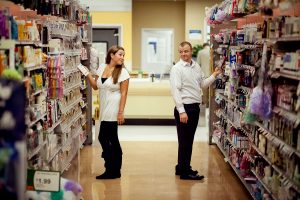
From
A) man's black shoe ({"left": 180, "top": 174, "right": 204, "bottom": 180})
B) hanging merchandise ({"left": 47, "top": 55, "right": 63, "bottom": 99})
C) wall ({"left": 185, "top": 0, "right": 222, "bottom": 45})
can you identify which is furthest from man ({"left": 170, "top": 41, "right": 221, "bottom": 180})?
wall ({"left": 185, "top": 0, "right": 222, "bottom": 45})

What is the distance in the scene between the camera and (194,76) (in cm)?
629

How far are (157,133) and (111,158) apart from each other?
11.5ft

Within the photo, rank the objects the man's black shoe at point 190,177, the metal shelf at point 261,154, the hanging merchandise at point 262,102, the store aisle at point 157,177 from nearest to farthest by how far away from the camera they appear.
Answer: the hanging merchandise at point 262,102 → the metal shelf at point 261,154 → the store aisle at point 157,177 → the man's black shoe at point 190,177

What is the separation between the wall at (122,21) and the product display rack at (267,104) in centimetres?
819

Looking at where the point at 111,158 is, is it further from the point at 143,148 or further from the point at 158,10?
the point at 158,10

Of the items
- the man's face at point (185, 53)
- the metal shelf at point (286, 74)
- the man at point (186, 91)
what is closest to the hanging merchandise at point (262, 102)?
the metal shelf at point (286, 74)

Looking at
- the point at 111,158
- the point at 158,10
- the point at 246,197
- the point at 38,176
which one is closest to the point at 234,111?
the point at 246,197

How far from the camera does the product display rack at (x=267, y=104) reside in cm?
392

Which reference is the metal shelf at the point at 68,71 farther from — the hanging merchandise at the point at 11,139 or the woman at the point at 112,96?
the hanging merchandise at the point at 11,139

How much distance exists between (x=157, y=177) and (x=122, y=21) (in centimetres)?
903

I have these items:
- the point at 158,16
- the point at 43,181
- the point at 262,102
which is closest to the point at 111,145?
the point at 262,102

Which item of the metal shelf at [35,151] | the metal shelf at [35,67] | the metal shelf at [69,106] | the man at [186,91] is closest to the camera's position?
the metal shelf at [35,151]

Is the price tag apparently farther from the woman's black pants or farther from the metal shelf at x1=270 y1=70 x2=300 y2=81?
the woman's black pants

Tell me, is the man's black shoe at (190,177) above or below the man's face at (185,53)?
below
